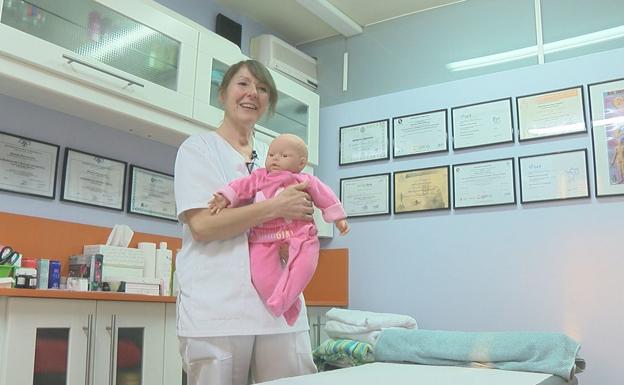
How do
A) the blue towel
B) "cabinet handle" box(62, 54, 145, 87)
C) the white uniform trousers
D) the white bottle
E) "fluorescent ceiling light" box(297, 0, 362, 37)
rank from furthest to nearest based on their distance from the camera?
"fluorescent ceiling light" box(297, 0, 362, 37) < the white bottle < the blue towel < "cabinet handle" box(62, 54, 145, 87) < the white uniform trousers

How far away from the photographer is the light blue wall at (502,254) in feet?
8.64

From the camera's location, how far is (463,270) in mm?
2990

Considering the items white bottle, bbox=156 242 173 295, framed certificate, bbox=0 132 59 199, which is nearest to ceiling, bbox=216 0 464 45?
framed certificate, bbox=0 132 59 199

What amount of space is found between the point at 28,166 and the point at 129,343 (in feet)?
2.74

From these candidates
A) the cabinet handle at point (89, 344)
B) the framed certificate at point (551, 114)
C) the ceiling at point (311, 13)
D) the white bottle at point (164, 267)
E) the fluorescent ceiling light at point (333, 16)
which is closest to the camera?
the cabinet handle at point (89, 344)

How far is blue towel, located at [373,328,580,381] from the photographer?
217cm

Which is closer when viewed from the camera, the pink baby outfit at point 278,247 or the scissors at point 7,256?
the pink baby outfit at point 278,247

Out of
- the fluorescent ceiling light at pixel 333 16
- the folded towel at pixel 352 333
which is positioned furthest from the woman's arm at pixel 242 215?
the fluorescent ceiling light at pixel 333 16

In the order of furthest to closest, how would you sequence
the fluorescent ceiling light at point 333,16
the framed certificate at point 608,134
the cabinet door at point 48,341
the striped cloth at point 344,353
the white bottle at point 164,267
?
the fluorescent ceiling light at point 333,16 < the framed certificate at point 608,134 < the striped cloth at point 344,353 < the white bottle at point 164,267 < the cabinet door at point 48,341

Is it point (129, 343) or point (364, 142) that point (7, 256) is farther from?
point (364, 142)

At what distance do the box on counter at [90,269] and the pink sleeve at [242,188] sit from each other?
110 centimetres

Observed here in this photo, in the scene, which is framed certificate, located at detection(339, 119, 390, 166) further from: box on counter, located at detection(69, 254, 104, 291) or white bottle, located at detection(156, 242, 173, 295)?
box on counter, located at detection(69, 254, 104, 291)

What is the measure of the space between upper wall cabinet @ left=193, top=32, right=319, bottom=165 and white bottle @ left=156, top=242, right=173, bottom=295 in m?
0.61

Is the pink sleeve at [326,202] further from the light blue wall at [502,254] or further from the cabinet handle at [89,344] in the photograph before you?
the light blue wall at [502,254]
